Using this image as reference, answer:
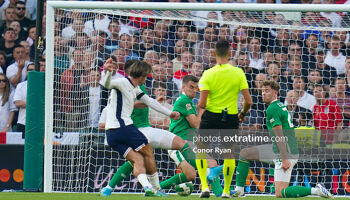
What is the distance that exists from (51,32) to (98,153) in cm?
204

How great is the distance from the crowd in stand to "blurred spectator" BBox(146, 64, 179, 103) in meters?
0.02

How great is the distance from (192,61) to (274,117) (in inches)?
126

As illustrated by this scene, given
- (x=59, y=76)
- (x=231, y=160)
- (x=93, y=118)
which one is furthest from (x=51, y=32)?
(x=231, y=160)

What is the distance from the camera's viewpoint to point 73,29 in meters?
10.8

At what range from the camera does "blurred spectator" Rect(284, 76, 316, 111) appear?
36.4 feet

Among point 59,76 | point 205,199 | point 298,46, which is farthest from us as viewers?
point 298,46

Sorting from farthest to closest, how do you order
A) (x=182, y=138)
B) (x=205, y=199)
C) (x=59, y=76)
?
(x=59, y=76) < (x=182, y=138) < (x=205, y=199)

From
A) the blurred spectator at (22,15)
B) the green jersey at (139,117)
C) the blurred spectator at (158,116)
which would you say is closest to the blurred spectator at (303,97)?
the blurred spectator at (158,116)

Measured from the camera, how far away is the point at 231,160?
27.5 feet

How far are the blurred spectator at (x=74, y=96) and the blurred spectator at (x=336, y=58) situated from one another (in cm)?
399

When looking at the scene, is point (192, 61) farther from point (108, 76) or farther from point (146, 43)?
point (108, 76)

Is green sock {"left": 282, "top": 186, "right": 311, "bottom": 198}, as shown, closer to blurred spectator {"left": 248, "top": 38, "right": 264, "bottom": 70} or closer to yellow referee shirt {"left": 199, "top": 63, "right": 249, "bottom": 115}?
yellow referee shirt {"left": 199, "top": 63, "right": 249, "bottom": 115}

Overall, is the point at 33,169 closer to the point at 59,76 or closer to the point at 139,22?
the point at 59,76

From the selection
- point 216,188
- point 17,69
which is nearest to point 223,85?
point 216,188
